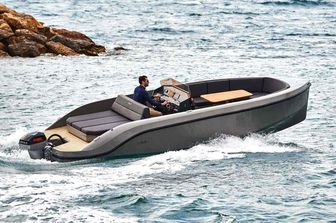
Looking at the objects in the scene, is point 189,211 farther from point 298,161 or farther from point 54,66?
point 54,66

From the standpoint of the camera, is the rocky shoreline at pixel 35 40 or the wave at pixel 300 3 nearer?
the rocky shoreline at pixel 35 40

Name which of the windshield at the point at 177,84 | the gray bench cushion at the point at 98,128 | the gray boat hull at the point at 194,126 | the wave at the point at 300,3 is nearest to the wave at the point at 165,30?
the wave at the point at 300,3

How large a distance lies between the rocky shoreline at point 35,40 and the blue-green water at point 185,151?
23.5 inches

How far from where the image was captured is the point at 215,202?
14078 millimetres

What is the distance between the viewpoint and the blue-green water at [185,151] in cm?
1366

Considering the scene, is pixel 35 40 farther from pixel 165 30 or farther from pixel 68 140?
pixel 68 140

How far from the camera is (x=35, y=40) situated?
3188 centimetres

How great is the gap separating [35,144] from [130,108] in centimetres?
223

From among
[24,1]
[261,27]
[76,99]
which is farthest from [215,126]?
[24,1]

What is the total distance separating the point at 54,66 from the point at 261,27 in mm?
14298

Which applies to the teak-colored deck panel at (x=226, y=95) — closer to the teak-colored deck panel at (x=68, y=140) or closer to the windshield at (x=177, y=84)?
the windshield at (x=177, y=84)

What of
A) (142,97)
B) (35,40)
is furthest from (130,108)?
(35,40)

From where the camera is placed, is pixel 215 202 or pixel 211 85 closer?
pixel 215 202

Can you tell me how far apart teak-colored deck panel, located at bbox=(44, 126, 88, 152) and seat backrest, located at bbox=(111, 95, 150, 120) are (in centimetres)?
118
